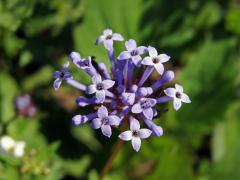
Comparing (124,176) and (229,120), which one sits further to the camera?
(229,120)

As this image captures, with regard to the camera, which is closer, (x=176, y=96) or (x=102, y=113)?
(x=102, y=113)

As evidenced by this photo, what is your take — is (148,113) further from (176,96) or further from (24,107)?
(24,107)

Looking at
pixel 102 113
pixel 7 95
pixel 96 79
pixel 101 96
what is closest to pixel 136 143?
pixel 102 113

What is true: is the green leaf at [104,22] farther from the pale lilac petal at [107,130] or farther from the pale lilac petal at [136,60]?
the pale lilac petal at [107,130]

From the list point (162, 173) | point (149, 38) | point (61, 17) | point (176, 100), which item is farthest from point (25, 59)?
point (176, 100)

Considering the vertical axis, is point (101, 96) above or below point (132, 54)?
below

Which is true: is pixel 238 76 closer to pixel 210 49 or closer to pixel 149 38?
pixel 210 49

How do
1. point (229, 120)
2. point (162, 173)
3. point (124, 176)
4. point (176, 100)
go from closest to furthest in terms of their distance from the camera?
1. point (176, 100)
2. point (162, 173)
3. point (124, 176)
4. point (229, 120)
